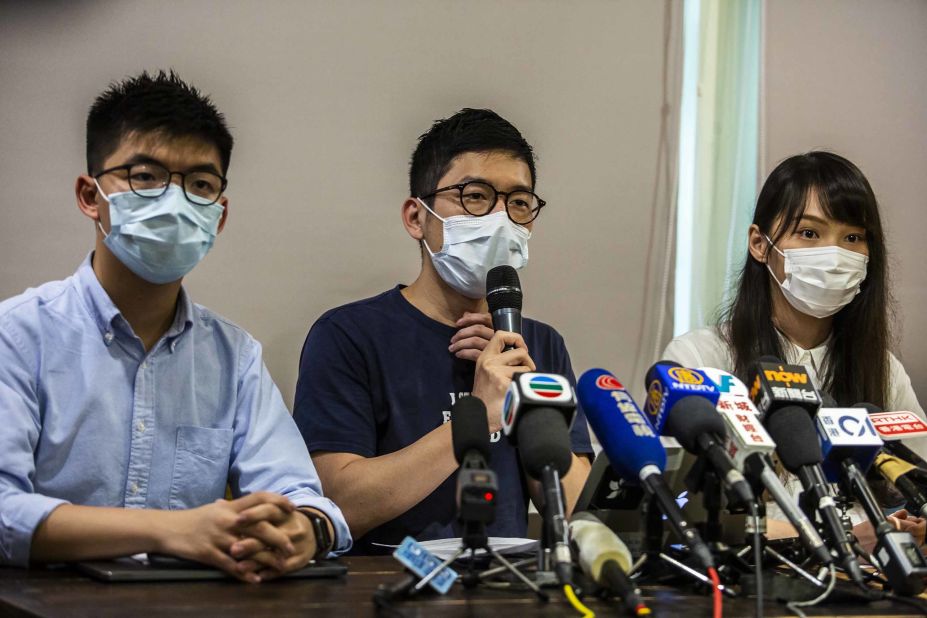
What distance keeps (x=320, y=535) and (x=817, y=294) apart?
5.17ft

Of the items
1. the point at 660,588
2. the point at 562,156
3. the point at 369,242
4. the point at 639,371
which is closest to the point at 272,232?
the point at 369,242

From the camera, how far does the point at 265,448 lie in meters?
1.87

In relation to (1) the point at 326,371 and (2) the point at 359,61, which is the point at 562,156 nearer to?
(2) the point at 359,61

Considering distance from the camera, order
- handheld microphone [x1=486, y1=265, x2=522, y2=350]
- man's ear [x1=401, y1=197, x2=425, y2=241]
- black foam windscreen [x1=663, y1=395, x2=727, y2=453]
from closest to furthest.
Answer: black foam windscreen [x1=663, y1=395, x2=727, y2=453]
handheld microphone [x1=486, y1=265, x2=522, y2=350]
man's ear [x1=401, y1=197, x2=425, y2=241]

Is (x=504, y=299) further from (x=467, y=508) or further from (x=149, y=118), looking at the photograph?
(x=467, y=508)

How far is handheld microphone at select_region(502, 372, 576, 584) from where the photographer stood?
45.2 inches

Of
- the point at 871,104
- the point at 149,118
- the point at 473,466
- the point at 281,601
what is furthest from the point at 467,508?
the point at 871,104

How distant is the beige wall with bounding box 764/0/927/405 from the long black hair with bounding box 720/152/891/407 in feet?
2.25

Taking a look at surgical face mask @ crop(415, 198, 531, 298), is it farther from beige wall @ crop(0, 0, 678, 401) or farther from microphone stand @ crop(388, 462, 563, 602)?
microphone stand @ crop(388, 462, 563, 602)

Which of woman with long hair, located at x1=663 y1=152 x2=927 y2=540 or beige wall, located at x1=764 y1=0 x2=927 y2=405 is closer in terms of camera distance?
woman with long hair, located at x1=663 y1=152 x2=927 y2=540

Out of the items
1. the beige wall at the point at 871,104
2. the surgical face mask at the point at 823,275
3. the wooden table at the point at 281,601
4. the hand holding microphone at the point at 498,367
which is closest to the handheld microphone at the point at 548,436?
the wooden table at the point at 281,601

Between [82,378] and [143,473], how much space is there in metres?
0.20

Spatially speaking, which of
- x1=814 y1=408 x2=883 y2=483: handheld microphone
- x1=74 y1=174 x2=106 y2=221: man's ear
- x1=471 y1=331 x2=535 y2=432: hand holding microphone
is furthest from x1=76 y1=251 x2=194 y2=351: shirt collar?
x1=814 y1=408 x2=883 y2=483: handheld microphone

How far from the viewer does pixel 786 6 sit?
3410 millimetres
